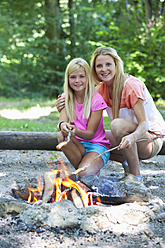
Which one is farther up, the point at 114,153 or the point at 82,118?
the point at 82,118

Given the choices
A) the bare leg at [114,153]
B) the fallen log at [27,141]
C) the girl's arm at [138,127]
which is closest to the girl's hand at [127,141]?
the girl's arm at [138,127]

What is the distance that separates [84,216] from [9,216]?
528 millimetres

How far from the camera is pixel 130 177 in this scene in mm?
2766

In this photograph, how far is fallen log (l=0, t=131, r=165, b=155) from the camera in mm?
3754

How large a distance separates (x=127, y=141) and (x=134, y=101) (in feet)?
1.33

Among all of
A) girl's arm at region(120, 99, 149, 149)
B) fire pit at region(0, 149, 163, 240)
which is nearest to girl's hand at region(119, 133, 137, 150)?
girl's arm at region(120, 99, 149, 149)

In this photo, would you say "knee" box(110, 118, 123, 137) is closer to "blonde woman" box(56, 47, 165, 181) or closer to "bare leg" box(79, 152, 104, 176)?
"blonde woman" box(56, 47, 165, 181)

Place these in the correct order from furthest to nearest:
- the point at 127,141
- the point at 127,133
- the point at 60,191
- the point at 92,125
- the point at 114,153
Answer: the point at 114,153
the point at 92,125
the point at 127,133
the point at 127,141
the point at 60,191

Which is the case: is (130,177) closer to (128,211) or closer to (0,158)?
(128,211)

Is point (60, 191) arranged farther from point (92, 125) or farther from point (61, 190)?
point (92, 125)

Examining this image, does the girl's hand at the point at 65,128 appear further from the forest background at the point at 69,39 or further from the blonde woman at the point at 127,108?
the forest background at the point at 69,39

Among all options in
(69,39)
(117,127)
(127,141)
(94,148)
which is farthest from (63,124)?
(69,39)

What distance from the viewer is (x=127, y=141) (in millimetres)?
2537

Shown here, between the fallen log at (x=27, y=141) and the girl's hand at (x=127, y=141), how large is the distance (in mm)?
1364
